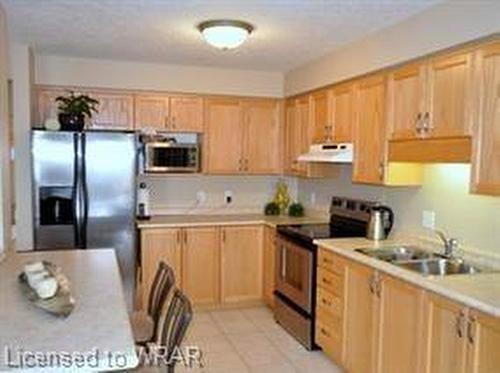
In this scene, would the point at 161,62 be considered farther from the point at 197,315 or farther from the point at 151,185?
the point at 197,315

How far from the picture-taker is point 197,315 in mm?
4625

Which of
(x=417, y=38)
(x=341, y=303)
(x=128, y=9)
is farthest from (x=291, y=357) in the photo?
(x=128, y=9)

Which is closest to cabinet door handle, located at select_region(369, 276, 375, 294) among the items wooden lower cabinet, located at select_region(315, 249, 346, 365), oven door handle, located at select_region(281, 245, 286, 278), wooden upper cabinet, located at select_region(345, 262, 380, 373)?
wooden upper cabinet, located at select_region(345, 262, 380, 373)

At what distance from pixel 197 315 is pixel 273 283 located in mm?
821

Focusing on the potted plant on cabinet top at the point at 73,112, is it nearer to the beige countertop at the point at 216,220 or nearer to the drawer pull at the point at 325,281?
the beige countertop at the point at 216,220

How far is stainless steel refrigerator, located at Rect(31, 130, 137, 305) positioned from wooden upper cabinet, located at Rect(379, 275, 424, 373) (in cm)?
246

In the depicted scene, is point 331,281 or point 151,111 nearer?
point 331,281

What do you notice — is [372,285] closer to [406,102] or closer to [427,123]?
[427,123]

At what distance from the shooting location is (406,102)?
3098 mm

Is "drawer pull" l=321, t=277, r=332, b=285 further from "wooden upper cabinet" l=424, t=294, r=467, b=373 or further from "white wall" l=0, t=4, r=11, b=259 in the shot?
"white wall" l=0, t=4, r=11, b=259

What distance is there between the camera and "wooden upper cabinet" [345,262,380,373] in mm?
2949

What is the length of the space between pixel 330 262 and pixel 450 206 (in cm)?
93

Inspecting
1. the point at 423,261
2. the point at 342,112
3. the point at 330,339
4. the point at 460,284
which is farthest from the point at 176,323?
the point at 342,112

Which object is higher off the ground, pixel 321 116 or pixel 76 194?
pixel 321 116
